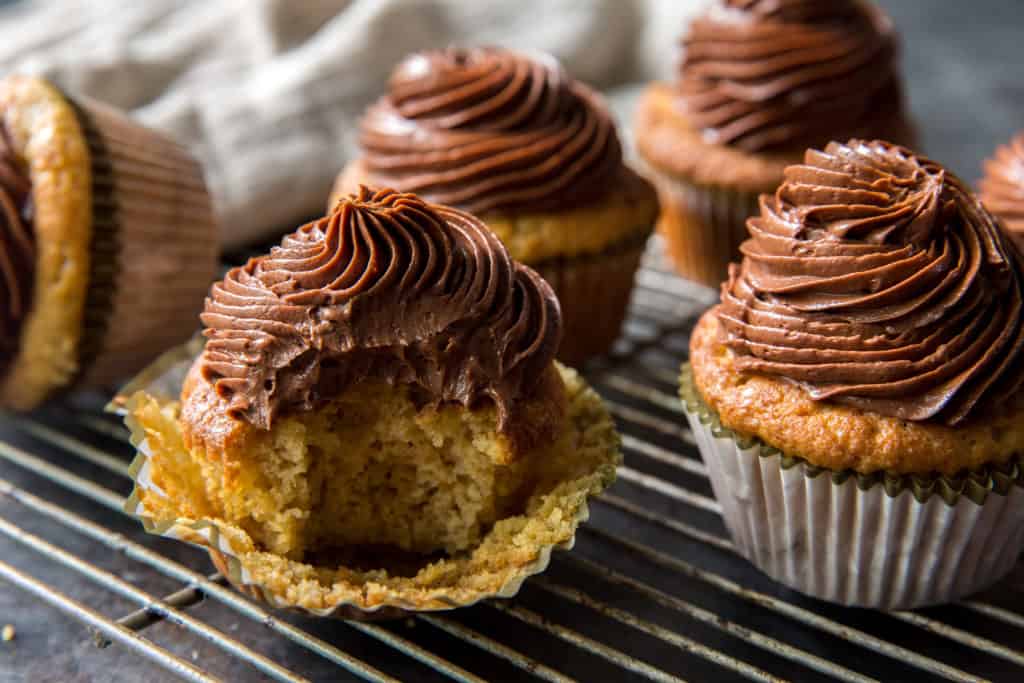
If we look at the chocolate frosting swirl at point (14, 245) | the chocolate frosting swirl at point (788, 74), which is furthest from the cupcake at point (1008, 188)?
the chocolate frosting swirl at point (14, 245)

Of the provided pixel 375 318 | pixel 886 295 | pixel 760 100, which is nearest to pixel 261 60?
pixel 760 100

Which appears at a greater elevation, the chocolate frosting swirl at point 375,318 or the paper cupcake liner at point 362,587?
the chocolate frosting swirl at point 375,318

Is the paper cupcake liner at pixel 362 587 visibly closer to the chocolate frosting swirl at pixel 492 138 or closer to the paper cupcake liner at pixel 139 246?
the paper cupcake liner at pixel 139 246

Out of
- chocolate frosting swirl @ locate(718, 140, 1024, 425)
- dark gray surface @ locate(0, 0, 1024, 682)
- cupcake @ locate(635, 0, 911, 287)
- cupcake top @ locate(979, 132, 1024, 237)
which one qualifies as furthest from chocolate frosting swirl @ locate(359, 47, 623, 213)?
cupcake top @ locate(979, 132, 1024, 237)

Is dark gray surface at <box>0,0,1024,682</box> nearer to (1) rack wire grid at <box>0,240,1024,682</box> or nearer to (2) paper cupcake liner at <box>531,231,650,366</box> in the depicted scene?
(1) rack wire grid at <box>0,240,1024,682</box>

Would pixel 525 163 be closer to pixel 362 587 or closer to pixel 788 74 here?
pixel 788 74
